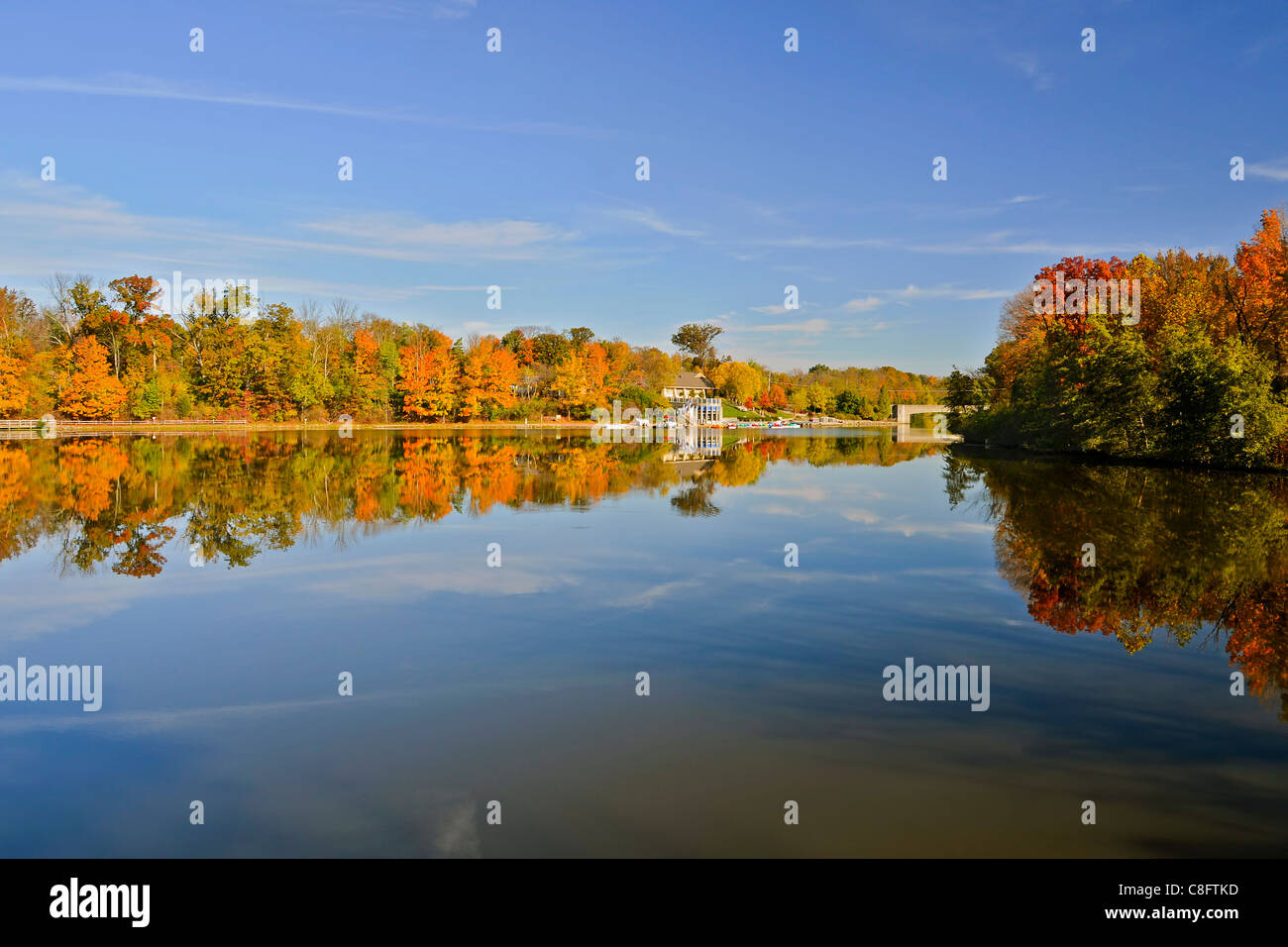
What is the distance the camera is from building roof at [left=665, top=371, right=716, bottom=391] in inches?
4040

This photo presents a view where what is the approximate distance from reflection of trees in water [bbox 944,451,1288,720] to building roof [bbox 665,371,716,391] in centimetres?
8131

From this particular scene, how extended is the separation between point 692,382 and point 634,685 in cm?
9906

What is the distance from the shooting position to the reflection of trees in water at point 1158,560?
26.5 feet

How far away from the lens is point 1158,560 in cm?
1129

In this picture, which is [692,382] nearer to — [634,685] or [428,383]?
[428,383]

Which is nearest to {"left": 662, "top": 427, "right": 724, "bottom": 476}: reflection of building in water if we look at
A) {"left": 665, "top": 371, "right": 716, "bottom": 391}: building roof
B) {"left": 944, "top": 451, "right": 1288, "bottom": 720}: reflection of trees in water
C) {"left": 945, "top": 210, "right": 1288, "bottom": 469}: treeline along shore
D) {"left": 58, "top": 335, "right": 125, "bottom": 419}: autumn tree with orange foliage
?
{"left": 944, "top": 451, "right": 1288, "bottom": 720}: reflection of trees in water

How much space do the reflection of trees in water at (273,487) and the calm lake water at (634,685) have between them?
21 cm

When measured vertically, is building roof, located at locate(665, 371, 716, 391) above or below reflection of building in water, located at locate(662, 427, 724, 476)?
above

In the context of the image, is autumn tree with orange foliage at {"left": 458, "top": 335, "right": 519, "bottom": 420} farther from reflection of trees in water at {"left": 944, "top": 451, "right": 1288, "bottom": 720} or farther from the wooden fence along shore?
reflection of trees in water at {"left": 944, "top": 451, "right": 1288, "bottom": 720}

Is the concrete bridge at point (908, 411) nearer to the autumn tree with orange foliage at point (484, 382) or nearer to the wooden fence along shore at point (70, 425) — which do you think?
the autumn tree with orange foliage at point (484, 382)

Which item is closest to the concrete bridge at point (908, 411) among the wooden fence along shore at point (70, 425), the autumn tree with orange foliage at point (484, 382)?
the autumn tree with orange foliage at point (484, 382)
